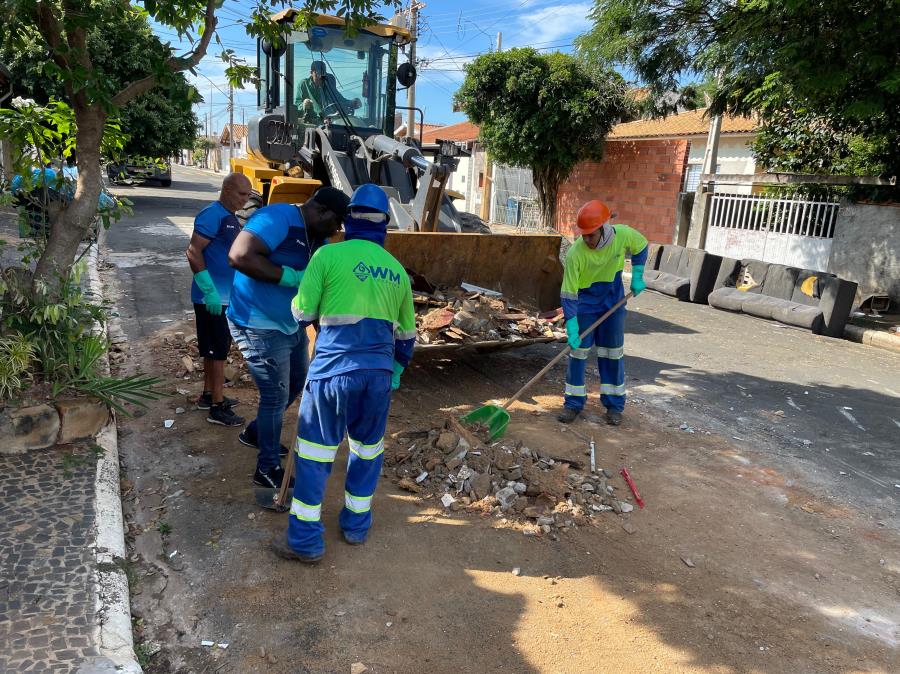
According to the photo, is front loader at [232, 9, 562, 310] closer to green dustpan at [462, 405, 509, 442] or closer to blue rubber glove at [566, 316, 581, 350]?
blue rubber glove at [566, 316, 581, 350]

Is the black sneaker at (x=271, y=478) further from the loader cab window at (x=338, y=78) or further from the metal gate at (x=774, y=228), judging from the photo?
the metal gate at (x=774, y=228)

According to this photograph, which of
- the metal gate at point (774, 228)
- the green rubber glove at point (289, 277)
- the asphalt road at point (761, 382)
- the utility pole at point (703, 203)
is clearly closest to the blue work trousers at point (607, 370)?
the asphalt road at point (761, 382)

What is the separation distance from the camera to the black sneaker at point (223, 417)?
5223mm

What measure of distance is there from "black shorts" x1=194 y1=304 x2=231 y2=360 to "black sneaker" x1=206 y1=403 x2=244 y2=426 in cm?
39

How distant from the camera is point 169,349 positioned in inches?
272

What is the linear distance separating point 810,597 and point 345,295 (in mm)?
2823

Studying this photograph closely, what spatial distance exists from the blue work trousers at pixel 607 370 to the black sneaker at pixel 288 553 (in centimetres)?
297

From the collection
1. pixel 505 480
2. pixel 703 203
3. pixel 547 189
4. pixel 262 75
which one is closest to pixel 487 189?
pixel 547 189

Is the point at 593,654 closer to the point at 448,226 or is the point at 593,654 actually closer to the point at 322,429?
the point at 322,429


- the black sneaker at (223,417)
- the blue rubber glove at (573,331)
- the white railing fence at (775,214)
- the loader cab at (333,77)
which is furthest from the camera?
the white railing fence at (775,214)

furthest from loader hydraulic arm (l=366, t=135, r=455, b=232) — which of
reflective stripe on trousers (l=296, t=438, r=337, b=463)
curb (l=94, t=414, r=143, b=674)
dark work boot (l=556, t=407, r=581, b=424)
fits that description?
reflective stripe on trousers (l=296, t=438, r=337, b=463)

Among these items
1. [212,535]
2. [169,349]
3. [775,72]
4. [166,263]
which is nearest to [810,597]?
[212,535]

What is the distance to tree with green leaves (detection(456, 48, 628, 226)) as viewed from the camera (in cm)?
1717

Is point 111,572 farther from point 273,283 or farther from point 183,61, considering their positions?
point 183,61
